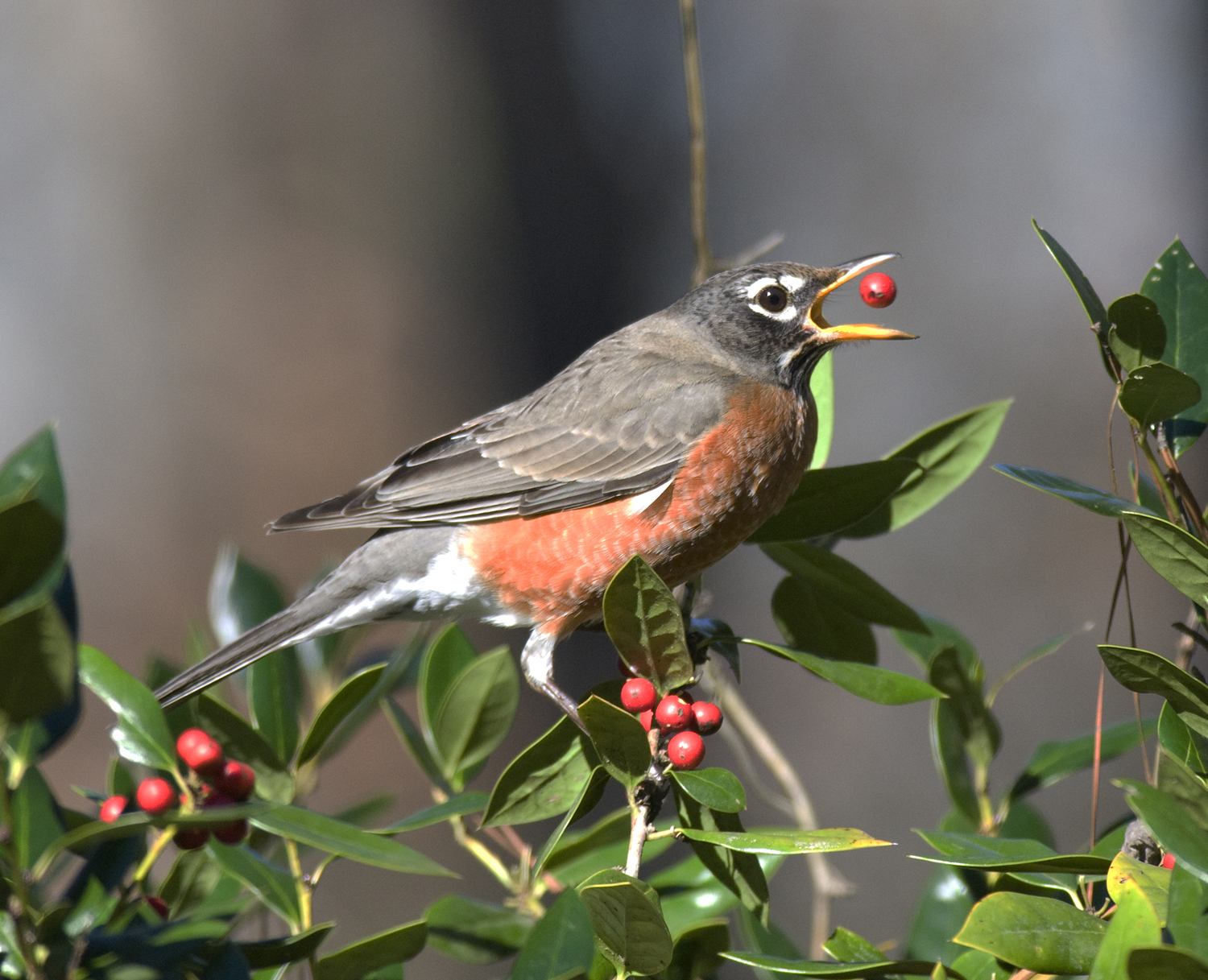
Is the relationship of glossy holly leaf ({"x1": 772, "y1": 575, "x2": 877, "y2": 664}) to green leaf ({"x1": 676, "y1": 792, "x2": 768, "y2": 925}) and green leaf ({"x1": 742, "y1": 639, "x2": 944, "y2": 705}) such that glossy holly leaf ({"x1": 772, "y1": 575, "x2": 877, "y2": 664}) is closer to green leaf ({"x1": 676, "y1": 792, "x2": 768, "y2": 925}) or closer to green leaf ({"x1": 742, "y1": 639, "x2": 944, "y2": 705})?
green leaf ({"x1": 742, "y1": 639, "x2": 944, "y2": 705})

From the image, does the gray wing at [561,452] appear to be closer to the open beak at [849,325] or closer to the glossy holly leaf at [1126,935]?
the open beak at [849,325]

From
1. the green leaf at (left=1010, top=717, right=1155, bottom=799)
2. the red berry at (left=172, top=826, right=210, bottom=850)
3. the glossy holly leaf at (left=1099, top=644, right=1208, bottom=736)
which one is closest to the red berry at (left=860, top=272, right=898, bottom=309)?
the green leaf at (left=1010, top=717, right=1155, bottom=799)

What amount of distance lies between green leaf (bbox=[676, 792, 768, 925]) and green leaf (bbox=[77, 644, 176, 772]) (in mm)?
605

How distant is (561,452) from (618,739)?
4.60ft

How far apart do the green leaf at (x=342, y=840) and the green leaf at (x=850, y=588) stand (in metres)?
0.74

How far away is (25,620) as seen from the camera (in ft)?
2.57

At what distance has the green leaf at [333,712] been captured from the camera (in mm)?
1355

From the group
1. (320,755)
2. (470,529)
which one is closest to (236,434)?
(470,529)

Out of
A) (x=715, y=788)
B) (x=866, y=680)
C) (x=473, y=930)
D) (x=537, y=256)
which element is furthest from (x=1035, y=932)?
(x=537, y=256)

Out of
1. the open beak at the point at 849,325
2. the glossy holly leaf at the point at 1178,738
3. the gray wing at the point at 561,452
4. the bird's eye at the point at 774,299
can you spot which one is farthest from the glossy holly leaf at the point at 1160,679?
→ the bird's eye at the point at 774,299

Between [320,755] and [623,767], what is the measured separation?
63cm

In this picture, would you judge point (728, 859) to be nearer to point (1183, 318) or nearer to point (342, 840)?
point (342, 840)

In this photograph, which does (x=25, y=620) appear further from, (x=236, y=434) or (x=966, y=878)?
(x=236, y=434)

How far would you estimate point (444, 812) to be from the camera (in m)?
1.34
